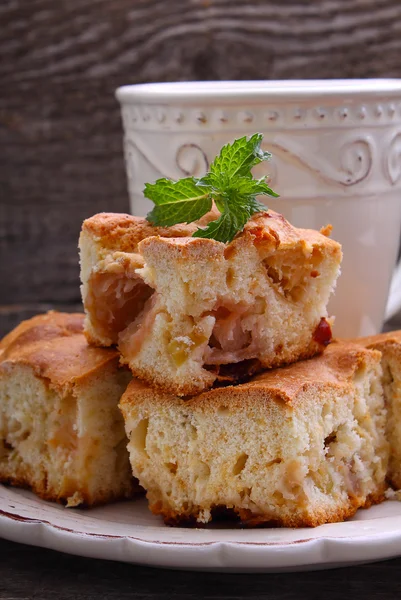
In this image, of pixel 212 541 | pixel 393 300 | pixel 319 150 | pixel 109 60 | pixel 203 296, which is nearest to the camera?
pixel 212 541

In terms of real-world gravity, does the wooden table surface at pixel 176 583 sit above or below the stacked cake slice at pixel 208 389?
below

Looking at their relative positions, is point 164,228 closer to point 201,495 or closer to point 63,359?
point 63,359

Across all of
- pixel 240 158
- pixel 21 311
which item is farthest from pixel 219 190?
pixel 21 311

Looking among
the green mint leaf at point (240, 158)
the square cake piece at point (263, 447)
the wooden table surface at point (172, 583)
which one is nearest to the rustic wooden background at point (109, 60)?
the green mint leaf at point (240, 158)

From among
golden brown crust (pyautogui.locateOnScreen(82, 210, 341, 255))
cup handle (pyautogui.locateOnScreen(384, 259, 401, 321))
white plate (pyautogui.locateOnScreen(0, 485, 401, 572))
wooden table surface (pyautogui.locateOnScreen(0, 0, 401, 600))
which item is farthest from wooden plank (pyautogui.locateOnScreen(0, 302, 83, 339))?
white plate (pyautogui.locateOnScreen(0, 485, 401, 572))

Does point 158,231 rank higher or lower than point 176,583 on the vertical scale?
A: higher

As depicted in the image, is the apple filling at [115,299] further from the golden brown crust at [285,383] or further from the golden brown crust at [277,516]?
the golden brown crust at [277,516]

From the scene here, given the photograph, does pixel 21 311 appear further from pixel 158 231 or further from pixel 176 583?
pixel 176 583
